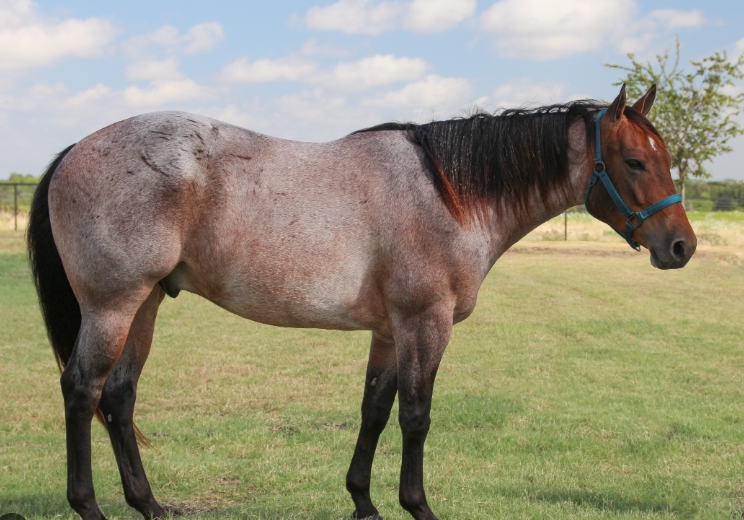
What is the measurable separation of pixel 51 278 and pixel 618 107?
3.27 metres

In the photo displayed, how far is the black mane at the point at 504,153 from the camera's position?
12.7 ft

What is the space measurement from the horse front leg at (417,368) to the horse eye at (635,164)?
48.9 inches

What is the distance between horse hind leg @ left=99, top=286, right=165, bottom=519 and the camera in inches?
158

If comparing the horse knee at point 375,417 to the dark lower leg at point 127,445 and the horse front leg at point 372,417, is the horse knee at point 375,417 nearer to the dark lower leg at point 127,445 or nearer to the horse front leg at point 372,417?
the horse front leg at point 372,417

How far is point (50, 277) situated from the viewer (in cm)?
404

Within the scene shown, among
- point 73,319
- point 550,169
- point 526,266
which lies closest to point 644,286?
point 526,266

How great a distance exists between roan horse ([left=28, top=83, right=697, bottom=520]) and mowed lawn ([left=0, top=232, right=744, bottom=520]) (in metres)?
1.01

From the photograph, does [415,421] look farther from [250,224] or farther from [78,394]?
[78,394]

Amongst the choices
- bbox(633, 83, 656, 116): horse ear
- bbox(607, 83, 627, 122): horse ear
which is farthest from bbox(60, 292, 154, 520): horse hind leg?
bbox(633, 83, 656, 116): horse ear

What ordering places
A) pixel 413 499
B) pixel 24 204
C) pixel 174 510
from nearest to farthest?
pixel 413 499 < pixel 174 510 < pixel 24 204

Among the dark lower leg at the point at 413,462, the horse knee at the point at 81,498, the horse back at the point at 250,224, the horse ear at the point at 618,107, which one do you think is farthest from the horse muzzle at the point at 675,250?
the horse knee at the point at 81,498

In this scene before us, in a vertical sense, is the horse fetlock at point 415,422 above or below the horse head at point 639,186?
below

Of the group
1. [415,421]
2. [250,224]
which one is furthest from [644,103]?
[250,224]

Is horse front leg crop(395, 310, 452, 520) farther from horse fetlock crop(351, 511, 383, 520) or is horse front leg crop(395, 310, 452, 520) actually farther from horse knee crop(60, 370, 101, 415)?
horse knee crop(60, 370, 101, 415)
